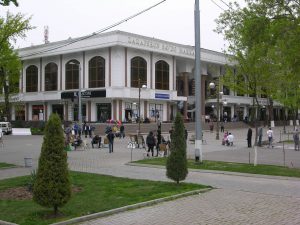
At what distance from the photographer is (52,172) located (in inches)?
360

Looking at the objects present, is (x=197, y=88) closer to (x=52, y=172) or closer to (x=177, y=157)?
(x=177, y=157)

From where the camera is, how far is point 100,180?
14.7m

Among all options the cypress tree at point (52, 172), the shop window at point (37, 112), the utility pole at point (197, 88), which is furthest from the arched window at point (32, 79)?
the cypress tree at point (52, 172)

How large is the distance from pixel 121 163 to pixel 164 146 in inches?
148

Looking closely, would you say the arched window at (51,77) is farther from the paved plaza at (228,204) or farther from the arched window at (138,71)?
the paved plaza at (228,204)

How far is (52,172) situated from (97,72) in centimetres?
5430

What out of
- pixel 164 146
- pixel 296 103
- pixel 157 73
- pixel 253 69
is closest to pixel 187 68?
pixel 157 73

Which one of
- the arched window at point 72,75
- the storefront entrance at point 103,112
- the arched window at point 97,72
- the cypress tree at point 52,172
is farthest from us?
the arched window at point 72,75

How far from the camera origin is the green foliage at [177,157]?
1289cm

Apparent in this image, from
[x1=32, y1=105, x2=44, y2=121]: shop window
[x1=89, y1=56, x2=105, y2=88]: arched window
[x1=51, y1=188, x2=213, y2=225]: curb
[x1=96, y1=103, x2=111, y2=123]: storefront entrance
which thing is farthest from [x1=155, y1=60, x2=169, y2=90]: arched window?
[x1=51, y1=188, x2=213, y2=225]: curb

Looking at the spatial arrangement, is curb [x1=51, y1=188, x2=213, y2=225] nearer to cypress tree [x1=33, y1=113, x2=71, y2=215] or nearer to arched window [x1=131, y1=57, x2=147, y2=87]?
cypress tree [x1=33, y1=113, x2=71, y2=215]

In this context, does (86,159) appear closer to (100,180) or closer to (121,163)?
(121,163)

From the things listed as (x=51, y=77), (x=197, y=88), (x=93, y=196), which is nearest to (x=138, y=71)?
(x=51, y=77)

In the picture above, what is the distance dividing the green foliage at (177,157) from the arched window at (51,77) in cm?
5825
